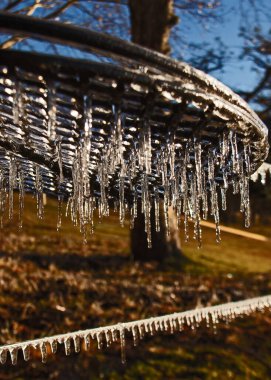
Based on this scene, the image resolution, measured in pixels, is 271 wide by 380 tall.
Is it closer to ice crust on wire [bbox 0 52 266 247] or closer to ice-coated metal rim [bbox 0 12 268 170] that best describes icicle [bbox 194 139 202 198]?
ice crust on wire [bbox 0 52 266 247]

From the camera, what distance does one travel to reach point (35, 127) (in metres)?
1.10

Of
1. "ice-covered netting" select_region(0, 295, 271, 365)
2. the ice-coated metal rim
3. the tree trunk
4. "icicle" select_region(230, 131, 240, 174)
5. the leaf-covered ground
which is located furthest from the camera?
the tree trunk

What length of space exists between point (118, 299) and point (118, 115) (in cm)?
596

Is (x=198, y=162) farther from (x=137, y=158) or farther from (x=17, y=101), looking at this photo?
(x=17, y=101)

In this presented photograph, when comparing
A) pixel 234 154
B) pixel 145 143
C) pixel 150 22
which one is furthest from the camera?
pixel 150 22

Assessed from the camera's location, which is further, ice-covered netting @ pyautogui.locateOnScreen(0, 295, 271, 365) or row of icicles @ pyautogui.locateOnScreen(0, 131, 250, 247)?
ice-covered netting @ pyautogui.locateOnScreen(0, 295, 271, 365)

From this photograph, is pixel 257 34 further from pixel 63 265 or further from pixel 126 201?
pixel 126 201

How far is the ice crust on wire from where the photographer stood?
82 centimetres

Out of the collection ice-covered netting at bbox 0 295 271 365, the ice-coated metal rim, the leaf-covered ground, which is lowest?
the leaf-covered ground

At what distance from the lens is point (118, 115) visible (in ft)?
3.01

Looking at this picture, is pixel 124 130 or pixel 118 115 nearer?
pixel 118 115

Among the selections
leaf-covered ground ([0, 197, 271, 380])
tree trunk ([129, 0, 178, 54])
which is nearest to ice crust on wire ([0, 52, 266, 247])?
leaf-covered ground ([0, 197, 271, 380])

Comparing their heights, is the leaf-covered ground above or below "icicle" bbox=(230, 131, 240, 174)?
below

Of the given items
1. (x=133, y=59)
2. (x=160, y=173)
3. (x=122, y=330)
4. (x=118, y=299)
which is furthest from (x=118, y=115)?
(x=118, y=299)
